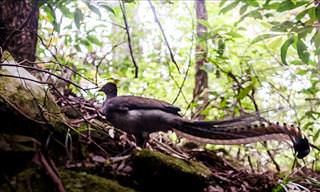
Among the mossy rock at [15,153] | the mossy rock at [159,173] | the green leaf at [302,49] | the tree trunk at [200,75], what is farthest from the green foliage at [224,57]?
the mossy rock at [15,153]

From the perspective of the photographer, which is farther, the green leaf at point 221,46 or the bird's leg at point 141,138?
the green leaf at point 221,46

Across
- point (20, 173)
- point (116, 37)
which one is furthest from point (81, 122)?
point (116, 37)

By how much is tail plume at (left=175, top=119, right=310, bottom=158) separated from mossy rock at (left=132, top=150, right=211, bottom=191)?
0.29m

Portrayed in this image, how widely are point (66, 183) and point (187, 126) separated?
0.88 metres

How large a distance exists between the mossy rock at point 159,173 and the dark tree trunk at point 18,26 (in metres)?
1.58

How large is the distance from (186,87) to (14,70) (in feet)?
15.3

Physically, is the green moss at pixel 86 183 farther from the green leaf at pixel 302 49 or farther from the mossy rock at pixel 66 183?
the green leaf at pixel 302 49

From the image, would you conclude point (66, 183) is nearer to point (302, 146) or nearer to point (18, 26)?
point (302, 146)

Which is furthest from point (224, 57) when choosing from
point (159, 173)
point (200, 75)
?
point (159, 173)

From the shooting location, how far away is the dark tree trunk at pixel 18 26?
3271 mm

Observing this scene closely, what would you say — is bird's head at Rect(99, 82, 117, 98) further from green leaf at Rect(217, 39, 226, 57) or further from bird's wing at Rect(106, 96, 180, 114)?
green leaf at Rect(217, 39, 226, 57)

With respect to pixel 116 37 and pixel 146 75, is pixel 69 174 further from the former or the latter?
pixel 116 37

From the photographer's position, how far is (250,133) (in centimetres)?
245

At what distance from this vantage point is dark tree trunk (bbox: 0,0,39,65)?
10.7ft
